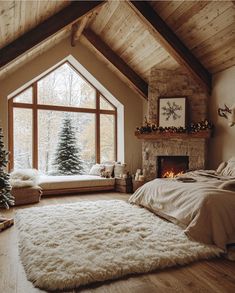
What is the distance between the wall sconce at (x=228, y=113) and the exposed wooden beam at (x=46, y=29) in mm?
3394

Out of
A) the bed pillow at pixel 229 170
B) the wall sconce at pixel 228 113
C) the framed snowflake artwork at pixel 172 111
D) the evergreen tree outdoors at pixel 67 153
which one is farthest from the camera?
the evergreen tree outdoors at pixel 67 153

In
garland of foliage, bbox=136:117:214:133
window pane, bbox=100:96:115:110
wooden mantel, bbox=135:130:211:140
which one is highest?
window pane, bbox=100:96:115:110

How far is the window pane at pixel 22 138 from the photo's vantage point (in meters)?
6.22

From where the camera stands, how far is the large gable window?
630 cm

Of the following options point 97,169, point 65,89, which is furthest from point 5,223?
point 65,89

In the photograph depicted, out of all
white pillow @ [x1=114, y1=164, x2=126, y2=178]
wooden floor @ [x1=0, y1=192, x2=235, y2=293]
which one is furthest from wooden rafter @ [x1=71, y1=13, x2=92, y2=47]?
wooden floor @ [x1=0, y1=192, x2=235, y2=293]

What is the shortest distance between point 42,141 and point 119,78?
9.68 ft

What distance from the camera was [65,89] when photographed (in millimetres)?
6902

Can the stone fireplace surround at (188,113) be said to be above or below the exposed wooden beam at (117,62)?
below

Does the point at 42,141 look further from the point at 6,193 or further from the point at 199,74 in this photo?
the point at 199,74

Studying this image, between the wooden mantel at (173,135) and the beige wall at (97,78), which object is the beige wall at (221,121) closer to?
the wooden mantel at (173,135)

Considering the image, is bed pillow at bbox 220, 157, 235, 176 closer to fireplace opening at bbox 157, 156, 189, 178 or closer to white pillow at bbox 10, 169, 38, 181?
fireplace opening at bbox 157, 156, 189, 178

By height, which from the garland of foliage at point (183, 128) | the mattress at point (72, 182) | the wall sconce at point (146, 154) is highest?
the garland of foliage at point (183, 128)

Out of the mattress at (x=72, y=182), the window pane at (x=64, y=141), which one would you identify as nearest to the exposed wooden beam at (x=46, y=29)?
the window pane at (x=64, y=141)
